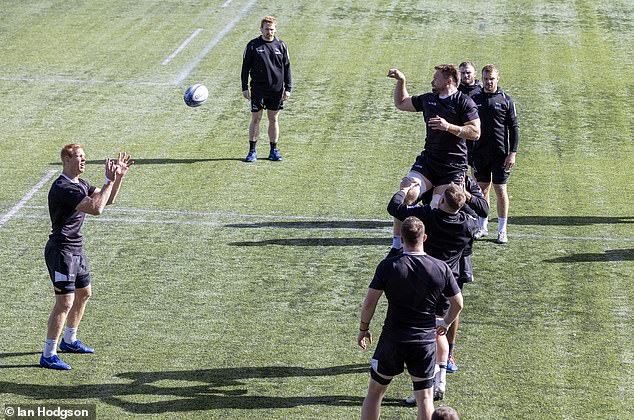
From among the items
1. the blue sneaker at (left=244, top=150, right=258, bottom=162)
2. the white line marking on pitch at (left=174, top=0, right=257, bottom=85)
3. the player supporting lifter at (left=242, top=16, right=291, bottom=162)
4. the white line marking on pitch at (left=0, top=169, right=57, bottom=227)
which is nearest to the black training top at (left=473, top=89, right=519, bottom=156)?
Answer: the player supporting lifter at (left=242, top=16, right=291, bottom=162)

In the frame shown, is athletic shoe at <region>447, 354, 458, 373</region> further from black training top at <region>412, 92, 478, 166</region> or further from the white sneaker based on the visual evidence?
the white sneaker

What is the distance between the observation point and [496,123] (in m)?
13.9

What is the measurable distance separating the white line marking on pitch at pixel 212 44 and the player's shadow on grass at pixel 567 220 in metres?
10.1

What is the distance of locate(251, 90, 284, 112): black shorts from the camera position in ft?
57.3

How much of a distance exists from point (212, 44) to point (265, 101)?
8.22 metres

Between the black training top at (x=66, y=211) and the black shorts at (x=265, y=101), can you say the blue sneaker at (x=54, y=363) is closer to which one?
the black training top at (x=66, y=211)

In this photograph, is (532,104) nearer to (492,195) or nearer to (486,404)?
(492,195)

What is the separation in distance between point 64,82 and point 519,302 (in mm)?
13761

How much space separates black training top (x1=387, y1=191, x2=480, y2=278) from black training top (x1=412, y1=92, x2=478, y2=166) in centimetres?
252

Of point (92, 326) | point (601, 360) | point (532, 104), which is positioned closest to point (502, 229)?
point (601, 360)

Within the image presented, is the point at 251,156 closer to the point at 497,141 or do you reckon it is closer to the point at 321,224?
the point at 321,224

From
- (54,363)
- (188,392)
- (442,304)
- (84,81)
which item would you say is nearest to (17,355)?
(54,363)

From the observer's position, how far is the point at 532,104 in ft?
69.5

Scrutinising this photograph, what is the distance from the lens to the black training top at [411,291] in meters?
8.02
